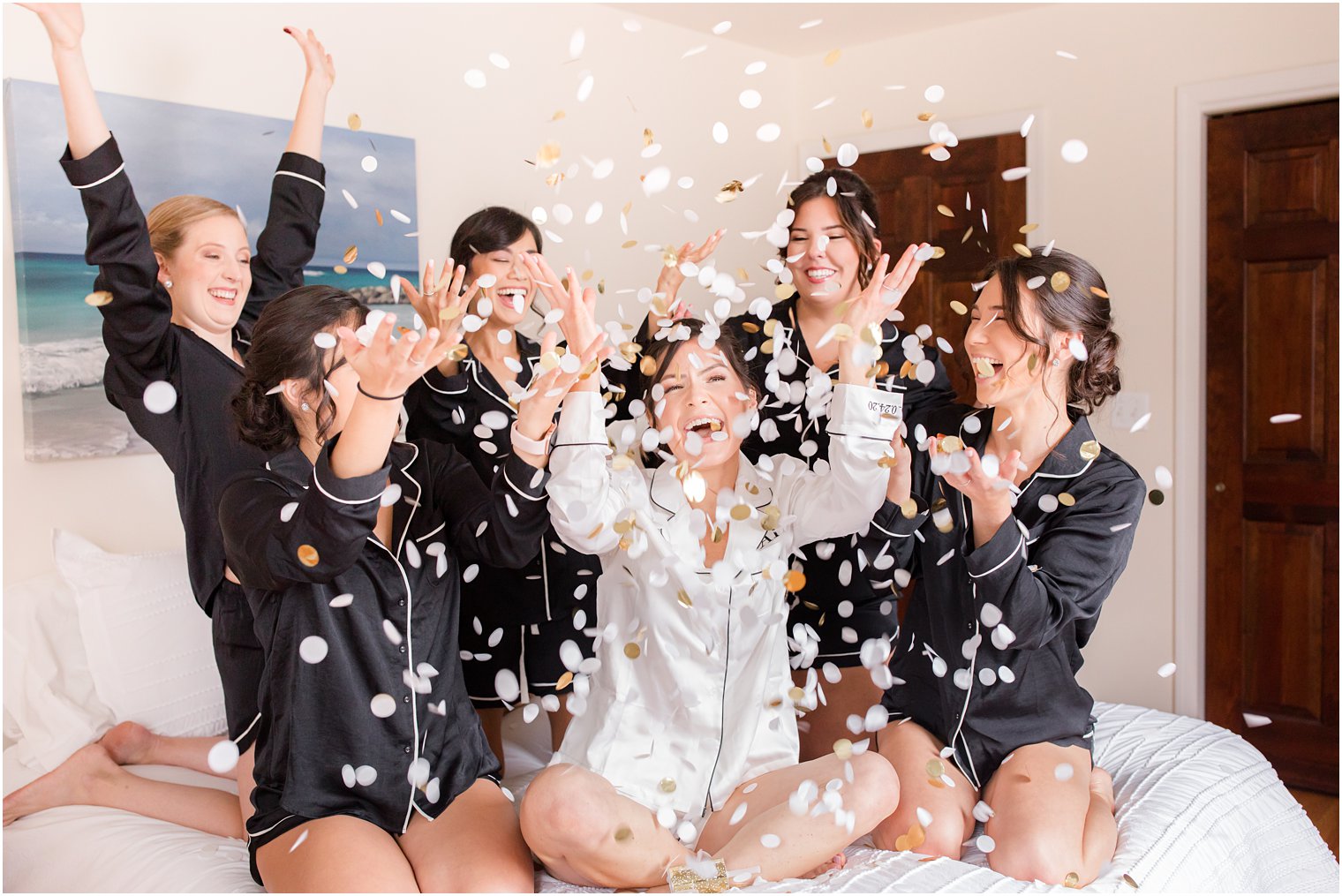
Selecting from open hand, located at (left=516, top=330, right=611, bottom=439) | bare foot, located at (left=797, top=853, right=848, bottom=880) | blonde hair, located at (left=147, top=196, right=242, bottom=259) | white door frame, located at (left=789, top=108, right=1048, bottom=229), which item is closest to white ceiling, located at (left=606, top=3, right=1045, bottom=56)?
white door frame, located at (left=789, top=108, right=1048, bottom=229)

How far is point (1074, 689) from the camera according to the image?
2154 millimetres

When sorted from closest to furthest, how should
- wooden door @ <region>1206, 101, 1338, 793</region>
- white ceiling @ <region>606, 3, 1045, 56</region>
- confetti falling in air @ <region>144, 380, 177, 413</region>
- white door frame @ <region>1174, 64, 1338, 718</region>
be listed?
1. confetti falling in air @ <region>144, 380, 177, 413</region>
2. wooden door @ <region>1206, 101, 1338, 793</region>
3. white door frame @ <region>1174, 64, 1338, 718</region>
4. white ceiling @ <region>606, 3, 1045, 56</region>

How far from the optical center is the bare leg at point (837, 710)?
2410 millimetres

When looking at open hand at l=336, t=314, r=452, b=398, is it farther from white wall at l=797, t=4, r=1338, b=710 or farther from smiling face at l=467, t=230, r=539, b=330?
white wall at l=797, t=4, r=1338, b=710

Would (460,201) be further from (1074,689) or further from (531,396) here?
(1074,689)

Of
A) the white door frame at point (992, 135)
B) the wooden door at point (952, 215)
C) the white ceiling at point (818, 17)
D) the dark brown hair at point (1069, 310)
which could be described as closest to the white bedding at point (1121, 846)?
the dark brown hair at point (1069, 310)

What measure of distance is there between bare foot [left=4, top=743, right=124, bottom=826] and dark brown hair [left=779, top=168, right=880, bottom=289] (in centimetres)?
192

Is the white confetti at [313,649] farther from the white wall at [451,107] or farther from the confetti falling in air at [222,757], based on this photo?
the white wall at [451,107]

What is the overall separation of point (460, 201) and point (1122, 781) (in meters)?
2.50

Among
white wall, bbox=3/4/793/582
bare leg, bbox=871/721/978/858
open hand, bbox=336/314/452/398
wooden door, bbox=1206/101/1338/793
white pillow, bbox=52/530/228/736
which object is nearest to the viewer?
open hand, bbox=336/314/452/398

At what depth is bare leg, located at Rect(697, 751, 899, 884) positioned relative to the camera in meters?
1.79

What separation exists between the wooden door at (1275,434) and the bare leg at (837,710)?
2.05m

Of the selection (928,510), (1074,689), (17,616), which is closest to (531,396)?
(928,510)

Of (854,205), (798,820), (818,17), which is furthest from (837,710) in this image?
(818,17)
